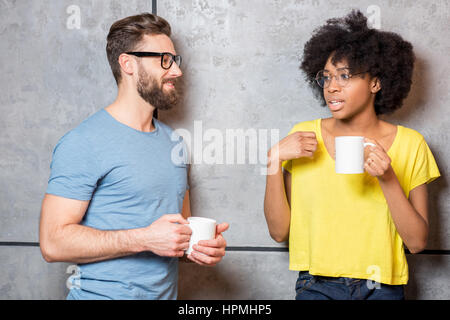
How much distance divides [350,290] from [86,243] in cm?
88

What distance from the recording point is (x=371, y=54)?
1.42 metres

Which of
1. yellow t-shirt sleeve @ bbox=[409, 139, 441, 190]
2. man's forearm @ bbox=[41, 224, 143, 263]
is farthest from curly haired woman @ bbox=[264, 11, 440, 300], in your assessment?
man's forearm @ bbox=[41, 224, 143, 263]

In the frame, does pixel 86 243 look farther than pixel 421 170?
No

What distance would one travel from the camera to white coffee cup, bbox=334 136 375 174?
1.23 m

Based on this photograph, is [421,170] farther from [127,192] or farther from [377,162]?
[127,192]

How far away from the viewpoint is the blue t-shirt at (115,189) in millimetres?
1267

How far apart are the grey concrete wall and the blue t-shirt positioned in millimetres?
454

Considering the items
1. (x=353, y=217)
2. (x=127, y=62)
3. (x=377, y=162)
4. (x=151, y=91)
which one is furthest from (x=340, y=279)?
(x=127, y=62)

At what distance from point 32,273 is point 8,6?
1.25 m

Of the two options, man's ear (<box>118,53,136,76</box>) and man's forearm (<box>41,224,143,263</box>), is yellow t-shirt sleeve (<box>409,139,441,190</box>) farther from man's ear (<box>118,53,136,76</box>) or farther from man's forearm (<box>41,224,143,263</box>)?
man's ear (<box>118,53,136,76</box>)

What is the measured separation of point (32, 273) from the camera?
6.31 feet

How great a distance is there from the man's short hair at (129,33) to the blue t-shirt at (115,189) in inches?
9.7
